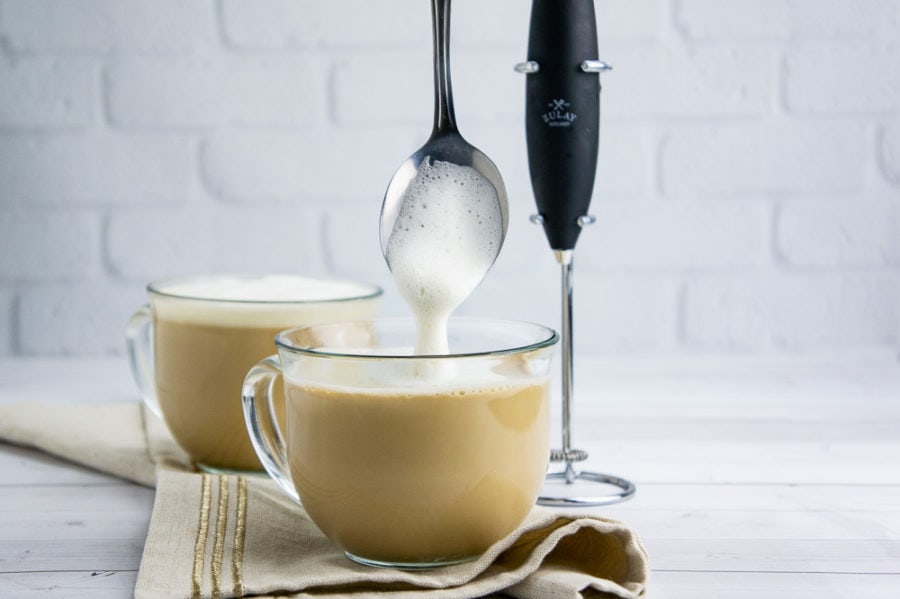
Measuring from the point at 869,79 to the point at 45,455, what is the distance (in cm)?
100

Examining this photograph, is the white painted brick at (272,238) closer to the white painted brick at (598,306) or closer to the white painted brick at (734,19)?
the white painted brick at (598,306)

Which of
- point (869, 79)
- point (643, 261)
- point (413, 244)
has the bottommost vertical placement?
point (643, 261)

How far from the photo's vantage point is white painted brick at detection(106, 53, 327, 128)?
1349 millimetres

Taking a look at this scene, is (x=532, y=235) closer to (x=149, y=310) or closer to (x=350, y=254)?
(x=350, y=254)

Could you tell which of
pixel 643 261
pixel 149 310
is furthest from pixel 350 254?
pixel 149 310

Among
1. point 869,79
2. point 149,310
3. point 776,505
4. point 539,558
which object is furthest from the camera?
point 869,79

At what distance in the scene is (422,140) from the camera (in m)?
1.35

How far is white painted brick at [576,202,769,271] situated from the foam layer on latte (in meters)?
0.57

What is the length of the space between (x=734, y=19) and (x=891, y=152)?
246 mm

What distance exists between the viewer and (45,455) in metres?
0.90

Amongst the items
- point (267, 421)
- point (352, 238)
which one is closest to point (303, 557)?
point (267, 421)

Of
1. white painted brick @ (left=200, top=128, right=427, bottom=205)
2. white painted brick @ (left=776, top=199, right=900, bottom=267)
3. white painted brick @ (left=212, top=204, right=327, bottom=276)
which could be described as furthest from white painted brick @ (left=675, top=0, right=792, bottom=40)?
white painted brick @ (left=212, top=204, right=327, bottom=276)

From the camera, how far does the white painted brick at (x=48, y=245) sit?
137cm

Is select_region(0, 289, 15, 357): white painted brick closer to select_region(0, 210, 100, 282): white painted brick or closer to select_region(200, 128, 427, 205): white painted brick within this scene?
select_region(0, 210, 100, 282): white painted brick
